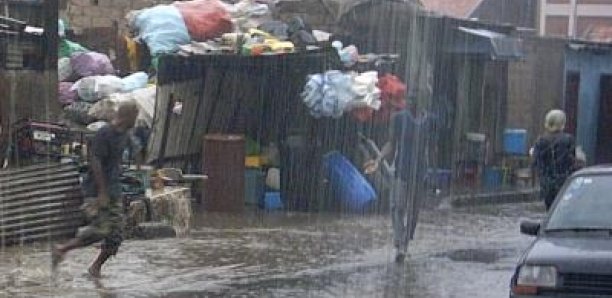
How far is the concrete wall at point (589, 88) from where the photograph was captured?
26.8 m

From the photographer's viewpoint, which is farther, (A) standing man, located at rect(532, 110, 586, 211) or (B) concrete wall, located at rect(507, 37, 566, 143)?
(B) concrete wall, located at rect(507, 37, 566, 143)

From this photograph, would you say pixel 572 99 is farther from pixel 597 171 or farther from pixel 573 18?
pixel 573 18

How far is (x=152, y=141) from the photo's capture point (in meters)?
18.1

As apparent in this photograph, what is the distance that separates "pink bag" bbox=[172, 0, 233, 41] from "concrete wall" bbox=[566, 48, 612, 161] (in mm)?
9746

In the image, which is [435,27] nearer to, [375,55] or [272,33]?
[375,55]

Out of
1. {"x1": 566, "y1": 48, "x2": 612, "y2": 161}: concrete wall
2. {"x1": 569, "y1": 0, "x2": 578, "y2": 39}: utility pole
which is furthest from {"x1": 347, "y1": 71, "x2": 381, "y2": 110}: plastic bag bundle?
{"x1": 569, "y1": 0, "x2": 578, "y2": 39}: utility pole

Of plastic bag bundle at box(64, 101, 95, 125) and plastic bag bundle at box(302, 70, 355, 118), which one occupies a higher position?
plastic bag bundle at box(302, 70, 355, 118)

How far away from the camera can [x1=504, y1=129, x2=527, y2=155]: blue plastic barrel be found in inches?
974

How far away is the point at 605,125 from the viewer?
89.7 ft

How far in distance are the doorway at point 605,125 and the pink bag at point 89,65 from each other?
41.2 feet

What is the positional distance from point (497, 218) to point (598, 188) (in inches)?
368

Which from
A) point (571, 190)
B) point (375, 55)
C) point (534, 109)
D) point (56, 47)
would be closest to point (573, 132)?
point (534, 109)

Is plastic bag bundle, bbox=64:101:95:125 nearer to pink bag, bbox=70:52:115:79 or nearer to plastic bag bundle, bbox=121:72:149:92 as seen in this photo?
plastic bag bundle, bbox=121:72:149:92

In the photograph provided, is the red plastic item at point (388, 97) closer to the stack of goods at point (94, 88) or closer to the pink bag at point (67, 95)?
the stack of goods at point (94, 88)
